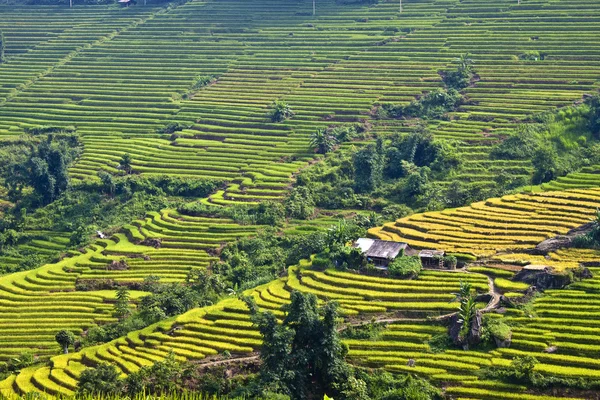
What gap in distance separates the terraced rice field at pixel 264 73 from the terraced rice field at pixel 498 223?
27.4ft

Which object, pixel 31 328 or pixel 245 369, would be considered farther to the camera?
pixel 31 328

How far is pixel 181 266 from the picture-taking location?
6047 centimetres

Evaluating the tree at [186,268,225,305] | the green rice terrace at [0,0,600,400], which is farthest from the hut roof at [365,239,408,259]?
the tree at [186,268,225,305]

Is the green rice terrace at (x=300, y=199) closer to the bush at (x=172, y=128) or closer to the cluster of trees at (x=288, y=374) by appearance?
the cluster of trees at (x=288, y=374)

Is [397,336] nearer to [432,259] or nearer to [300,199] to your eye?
[432,259]

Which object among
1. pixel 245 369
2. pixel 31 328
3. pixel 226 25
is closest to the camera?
pixel 245 369

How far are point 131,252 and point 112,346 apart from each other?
50.3 feet

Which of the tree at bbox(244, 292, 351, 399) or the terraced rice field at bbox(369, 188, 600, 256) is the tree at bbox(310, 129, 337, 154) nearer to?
the terraced rice field at bbox(369, 188, 600, 256)

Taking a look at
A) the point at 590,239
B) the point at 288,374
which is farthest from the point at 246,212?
the point at 288,374

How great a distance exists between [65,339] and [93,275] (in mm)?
11086

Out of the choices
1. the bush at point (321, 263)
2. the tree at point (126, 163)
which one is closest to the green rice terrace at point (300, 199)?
the bush at point (321, 263)

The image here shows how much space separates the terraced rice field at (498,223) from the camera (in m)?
51.8

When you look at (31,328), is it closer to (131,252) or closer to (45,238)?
(131,252)

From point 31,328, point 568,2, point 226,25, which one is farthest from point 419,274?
point 226,25
